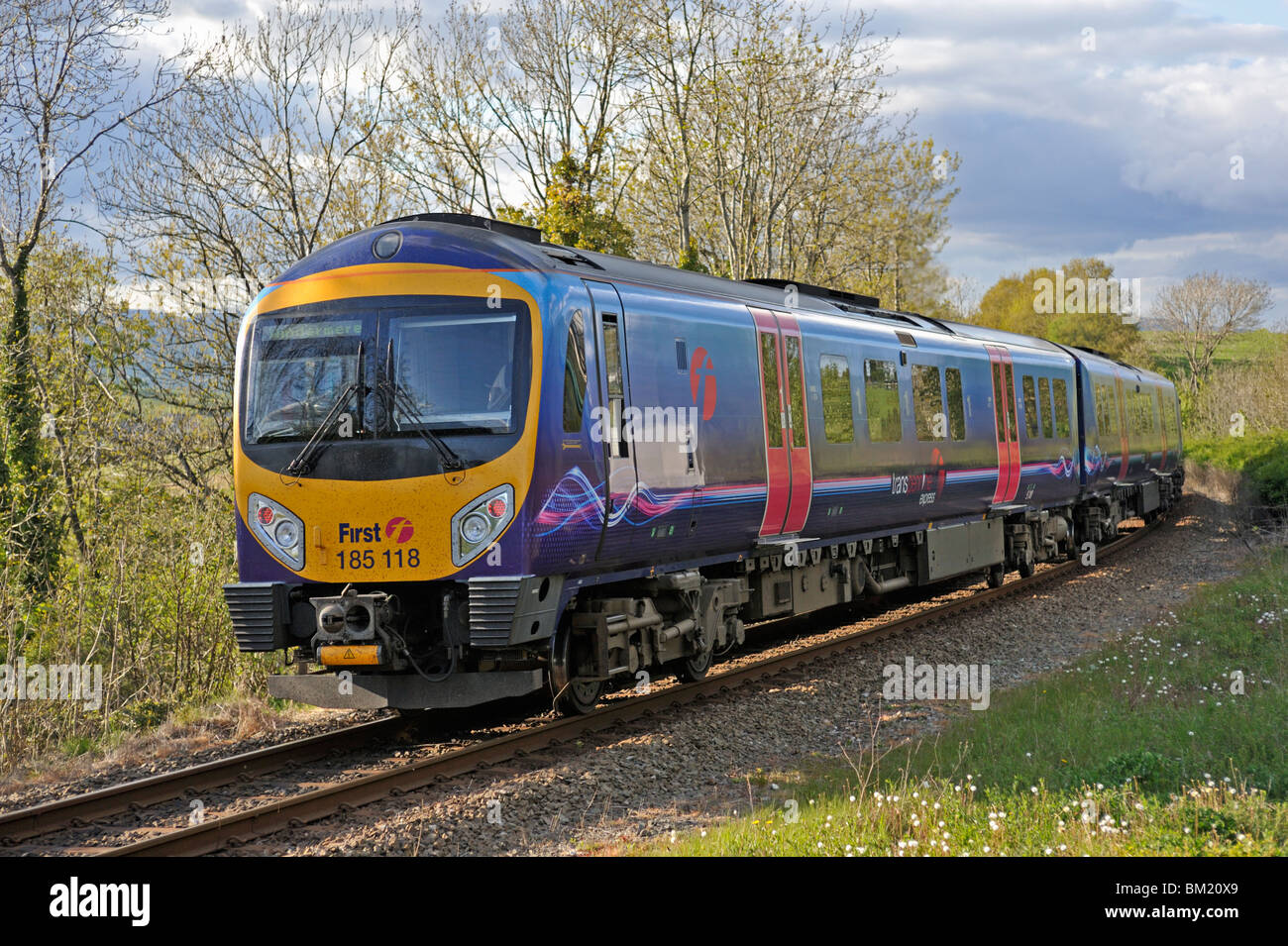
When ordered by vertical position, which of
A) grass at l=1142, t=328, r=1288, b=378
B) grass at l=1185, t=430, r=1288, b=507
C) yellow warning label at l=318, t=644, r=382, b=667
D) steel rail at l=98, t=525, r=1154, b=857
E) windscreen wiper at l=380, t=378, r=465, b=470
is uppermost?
grass at l=1142, t=328, r=1288, b=378

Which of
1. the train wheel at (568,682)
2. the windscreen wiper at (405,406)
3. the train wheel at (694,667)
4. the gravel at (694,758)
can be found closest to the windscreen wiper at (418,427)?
the windscreen wiper at (405,406)

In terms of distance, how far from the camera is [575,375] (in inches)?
320

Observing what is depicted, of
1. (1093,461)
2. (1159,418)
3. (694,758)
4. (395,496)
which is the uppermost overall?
(1159,418)

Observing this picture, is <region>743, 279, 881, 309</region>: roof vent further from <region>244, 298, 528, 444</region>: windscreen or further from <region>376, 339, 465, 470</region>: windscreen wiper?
<region>376, 339, 465, 470</region>: windscreen wiper

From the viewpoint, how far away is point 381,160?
2294 centimetres

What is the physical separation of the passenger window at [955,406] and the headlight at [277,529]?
9.38 meters

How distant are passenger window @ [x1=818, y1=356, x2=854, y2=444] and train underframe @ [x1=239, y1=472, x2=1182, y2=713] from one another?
4.01 feet

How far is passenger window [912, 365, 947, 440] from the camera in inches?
553

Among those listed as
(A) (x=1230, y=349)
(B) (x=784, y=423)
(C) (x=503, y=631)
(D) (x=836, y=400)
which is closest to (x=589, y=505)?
(C) (x=503, y=631)

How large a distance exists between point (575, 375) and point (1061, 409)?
14110 millimetres

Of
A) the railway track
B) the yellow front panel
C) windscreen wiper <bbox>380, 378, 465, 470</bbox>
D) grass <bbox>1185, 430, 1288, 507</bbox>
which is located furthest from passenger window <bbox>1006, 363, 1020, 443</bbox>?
windscreen wiper <bbox>380, 378, 465, 470</bbox>

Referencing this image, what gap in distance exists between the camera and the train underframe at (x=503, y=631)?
7.77 m

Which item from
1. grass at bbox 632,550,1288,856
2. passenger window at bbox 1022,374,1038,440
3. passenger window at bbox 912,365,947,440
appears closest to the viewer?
grass at bbox 632,550,1288,856

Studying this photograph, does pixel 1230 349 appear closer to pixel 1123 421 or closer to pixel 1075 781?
pixel 1123 421
